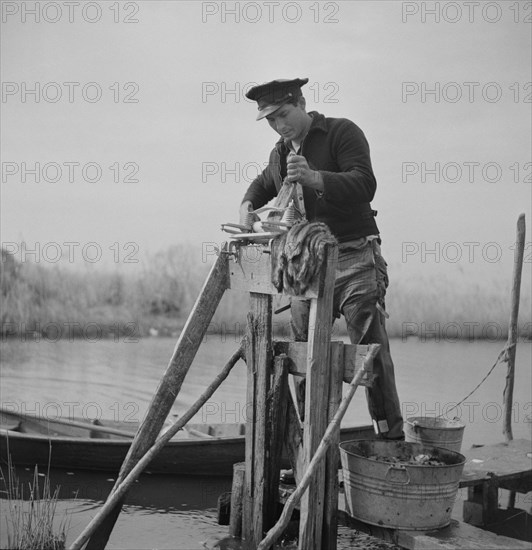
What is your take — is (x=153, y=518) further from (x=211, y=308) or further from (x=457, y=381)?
(x=457, y=381)

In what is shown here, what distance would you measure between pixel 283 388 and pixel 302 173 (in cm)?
124

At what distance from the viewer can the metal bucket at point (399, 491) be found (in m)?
4.28

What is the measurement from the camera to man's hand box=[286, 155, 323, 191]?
4238 mm

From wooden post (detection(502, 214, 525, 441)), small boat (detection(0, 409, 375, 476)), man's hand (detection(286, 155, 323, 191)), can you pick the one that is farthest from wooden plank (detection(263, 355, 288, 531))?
wooden post (detection(502, 214, 525, 441))

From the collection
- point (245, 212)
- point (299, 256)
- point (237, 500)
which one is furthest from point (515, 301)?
point (299, 256)

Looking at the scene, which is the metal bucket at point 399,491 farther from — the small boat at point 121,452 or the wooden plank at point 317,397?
the small boat at point 121,452

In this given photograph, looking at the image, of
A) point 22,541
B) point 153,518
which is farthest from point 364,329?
point 153,518

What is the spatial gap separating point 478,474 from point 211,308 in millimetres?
2435

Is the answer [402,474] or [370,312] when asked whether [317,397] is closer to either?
[402,474]

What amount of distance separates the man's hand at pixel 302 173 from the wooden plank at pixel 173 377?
0.83 m

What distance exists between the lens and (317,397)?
4.19 metres

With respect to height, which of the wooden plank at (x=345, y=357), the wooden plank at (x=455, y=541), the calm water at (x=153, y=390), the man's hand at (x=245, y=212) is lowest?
the calm water at (x=153, y=390)

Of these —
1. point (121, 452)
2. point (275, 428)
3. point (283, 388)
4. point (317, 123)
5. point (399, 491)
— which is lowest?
point (121, 452)

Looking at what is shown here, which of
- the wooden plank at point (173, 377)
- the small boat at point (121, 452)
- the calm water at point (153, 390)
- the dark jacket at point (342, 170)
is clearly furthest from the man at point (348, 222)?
the small boat at point (121, 452)
